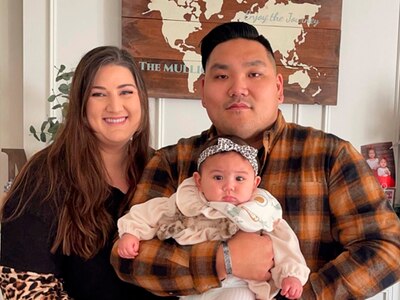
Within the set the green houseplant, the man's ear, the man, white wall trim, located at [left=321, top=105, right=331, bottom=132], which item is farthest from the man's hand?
white wall trim, located at [left=321, top=105, right=331, bottom=132]

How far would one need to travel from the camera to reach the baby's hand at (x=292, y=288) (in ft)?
3.69

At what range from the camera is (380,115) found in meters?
2.73

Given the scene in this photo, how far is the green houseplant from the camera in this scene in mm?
2324

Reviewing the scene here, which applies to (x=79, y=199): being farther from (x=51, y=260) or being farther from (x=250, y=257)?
(x=250, y=257)

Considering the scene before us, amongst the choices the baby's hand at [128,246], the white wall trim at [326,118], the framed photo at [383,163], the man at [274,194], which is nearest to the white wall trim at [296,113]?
the white wall trim at [326,118]

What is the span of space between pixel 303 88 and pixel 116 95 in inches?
58.7

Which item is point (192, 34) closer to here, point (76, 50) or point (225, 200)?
point (76, 50)

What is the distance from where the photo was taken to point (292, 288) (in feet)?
3.69

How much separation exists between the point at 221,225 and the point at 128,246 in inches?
10.7

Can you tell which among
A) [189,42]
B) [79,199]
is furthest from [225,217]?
[189,42]

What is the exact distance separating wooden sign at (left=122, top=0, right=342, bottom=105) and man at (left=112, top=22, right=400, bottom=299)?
1.06 meters

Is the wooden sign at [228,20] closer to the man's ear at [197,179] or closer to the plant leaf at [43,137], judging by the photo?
the plant leaf at [43,137]

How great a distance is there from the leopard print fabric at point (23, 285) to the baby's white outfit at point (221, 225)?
29 cm

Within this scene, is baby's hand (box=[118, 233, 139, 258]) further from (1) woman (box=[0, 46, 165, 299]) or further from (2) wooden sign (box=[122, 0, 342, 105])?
(2) wooden sign (box=[122, 0, 342, 105])
